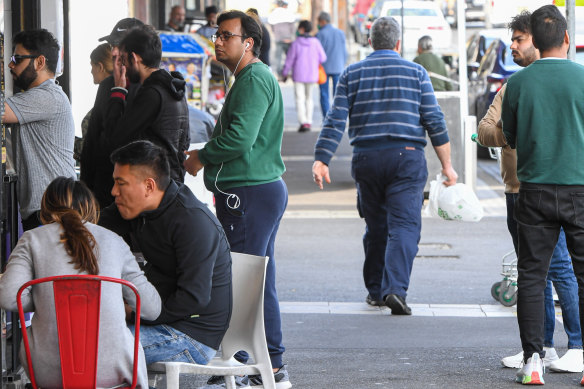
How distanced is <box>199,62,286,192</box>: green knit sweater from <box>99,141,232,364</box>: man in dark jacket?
90 cm

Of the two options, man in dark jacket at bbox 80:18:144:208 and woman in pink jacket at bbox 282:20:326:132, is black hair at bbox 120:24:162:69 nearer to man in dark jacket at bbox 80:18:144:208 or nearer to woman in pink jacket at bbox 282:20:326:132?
man in dark jacket at bbox 80:18:144:208

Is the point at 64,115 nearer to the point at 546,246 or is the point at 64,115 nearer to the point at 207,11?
the point at 546,246

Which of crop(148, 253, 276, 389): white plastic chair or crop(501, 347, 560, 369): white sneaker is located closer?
crop(148, 253, 276, 389): white plastic chair

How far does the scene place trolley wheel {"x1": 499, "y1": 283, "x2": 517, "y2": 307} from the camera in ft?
26.5

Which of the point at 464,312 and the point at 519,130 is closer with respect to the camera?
the point at 519,130

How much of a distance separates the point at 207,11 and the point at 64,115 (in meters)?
12.3

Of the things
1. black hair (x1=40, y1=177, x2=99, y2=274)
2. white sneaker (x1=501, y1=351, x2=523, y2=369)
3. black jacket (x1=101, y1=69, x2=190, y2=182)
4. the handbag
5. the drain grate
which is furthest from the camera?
the handbag

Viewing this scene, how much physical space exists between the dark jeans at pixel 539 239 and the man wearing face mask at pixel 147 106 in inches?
70.5

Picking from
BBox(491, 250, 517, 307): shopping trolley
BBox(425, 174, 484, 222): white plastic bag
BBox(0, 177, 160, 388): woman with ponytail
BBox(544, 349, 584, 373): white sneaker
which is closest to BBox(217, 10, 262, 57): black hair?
BBox(0, 177, 160, 388): woman with ponytail

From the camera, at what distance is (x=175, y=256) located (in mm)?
4699

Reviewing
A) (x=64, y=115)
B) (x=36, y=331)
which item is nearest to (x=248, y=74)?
(x=64, y=115)

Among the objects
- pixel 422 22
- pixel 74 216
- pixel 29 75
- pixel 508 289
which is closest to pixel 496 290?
pixel 508 289

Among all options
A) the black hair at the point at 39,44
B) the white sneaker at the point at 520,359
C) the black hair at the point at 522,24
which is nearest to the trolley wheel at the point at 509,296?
the white sneaker at the point at 520,359

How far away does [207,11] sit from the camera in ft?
59.8
